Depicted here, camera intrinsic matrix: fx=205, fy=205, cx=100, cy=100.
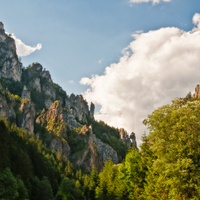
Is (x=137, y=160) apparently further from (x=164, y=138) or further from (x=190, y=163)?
(x=190, y=163)

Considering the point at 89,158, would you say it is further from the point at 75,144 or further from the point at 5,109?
the point at 5,109

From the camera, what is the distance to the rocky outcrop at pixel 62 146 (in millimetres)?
157000

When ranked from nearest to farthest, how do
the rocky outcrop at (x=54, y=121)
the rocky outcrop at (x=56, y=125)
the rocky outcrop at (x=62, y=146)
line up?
the rocky outcrop at (x=62, y=146), the rocky outcrop at (x=56, y=125), the rocky outcrop at (x=54, y=121)

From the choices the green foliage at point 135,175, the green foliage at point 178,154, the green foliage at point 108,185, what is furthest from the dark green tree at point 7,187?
the green foliage at point 178,154

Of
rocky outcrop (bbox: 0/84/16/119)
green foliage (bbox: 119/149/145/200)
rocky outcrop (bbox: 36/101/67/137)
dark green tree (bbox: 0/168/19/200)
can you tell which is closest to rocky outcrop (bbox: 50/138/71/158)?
rocky outcrop (bbox: 36/101/67/137)

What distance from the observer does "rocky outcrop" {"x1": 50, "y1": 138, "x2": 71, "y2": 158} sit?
15700cm

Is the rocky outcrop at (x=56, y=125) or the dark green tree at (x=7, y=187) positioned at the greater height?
the rocky outcrop at (x=56, y=125)

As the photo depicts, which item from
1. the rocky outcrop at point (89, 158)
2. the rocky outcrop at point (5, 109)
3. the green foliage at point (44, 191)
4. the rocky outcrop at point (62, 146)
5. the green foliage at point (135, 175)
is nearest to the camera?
the green foliage at point (135, 175)

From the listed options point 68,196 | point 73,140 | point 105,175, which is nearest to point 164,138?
A: point 105,175

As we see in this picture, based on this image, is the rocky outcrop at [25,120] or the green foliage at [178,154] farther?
the rocky outcrop at [25,120]

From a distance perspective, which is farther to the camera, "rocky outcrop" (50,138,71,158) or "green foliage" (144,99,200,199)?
"rocky outcrop" (50,138,71,158)

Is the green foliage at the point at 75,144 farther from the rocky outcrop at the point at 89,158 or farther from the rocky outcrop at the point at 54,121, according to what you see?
the rocky outcrop at the point at 54,121

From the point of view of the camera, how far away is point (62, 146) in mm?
160375

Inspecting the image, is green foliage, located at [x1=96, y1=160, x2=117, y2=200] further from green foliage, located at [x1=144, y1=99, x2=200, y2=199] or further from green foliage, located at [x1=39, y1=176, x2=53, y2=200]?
green foliage, located at [x1=144, y1=99, x2=200, y2=199]
